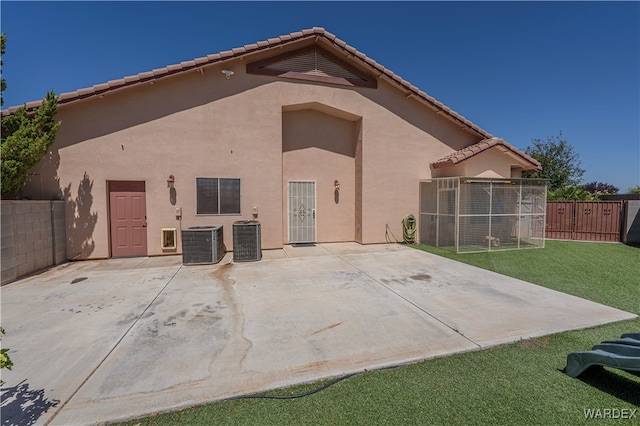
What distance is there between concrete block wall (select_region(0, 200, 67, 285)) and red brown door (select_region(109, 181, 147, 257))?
120 centimetres

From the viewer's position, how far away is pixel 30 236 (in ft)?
22.3

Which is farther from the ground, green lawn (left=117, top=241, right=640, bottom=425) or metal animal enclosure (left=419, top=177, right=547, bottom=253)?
metal animal enclosure (left=419, top=177, right=547, bottom=253)

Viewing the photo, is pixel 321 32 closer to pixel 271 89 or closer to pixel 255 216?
pixel 271 89

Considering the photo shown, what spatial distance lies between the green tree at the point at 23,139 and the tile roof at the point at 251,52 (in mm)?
506

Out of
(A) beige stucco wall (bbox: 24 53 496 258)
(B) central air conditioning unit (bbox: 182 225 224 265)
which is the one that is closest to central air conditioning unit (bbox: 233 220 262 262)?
(B) central air conditioning unit (bbox: 182 225 224 265)

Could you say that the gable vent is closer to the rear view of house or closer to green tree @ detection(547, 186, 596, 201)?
the rear view of house

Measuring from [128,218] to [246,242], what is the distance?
3839 mm

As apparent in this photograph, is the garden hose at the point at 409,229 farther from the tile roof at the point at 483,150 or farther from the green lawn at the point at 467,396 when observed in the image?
the green lawn at the point at 467,396

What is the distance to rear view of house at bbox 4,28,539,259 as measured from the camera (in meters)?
8.27

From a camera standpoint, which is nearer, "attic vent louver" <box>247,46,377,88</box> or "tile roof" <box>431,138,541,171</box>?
"attic vent louver" <box>247,46,377,88</box>

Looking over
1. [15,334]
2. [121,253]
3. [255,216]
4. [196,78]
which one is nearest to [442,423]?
[15,334]

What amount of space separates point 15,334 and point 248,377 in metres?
3.51

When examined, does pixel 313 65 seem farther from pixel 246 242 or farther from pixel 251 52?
pixel 246 242

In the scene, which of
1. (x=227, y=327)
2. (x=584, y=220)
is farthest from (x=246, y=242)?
(x=584, y=220)
